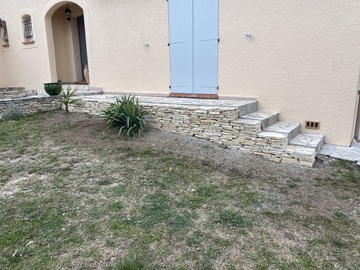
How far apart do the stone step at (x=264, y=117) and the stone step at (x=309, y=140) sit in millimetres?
Result: 507

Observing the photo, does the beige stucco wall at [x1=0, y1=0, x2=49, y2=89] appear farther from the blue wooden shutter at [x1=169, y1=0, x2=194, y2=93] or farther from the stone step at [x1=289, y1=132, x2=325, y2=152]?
the stone step at [x1=289, y1=132, x2=325, y2=152]

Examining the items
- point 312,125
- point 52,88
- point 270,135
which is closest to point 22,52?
point 52,88

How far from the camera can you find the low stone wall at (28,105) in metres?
6.64

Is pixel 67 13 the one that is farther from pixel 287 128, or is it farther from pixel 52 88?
pixel 287 128

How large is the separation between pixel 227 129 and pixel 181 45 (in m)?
2.58

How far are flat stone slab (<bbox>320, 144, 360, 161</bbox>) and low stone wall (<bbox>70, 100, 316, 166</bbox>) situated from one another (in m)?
0.61

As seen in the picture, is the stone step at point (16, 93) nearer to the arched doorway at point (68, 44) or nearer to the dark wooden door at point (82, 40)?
the arched doorway at point (68, 44)

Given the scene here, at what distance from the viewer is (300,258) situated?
7.31 ft

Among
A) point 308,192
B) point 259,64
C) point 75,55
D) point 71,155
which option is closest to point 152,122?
point 71,155

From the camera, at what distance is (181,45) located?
20.6 feet

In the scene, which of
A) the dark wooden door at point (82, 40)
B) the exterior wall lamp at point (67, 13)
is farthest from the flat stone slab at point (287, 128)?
the exterior wall lamp at point (67, 13)

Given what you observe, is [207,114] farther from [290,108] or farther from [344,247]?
[344,247]

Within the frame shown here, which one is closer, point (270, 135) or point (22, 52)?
point (270, 135)

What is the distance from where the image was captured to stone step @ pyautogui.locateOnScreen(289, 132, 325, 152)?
14.3ft
